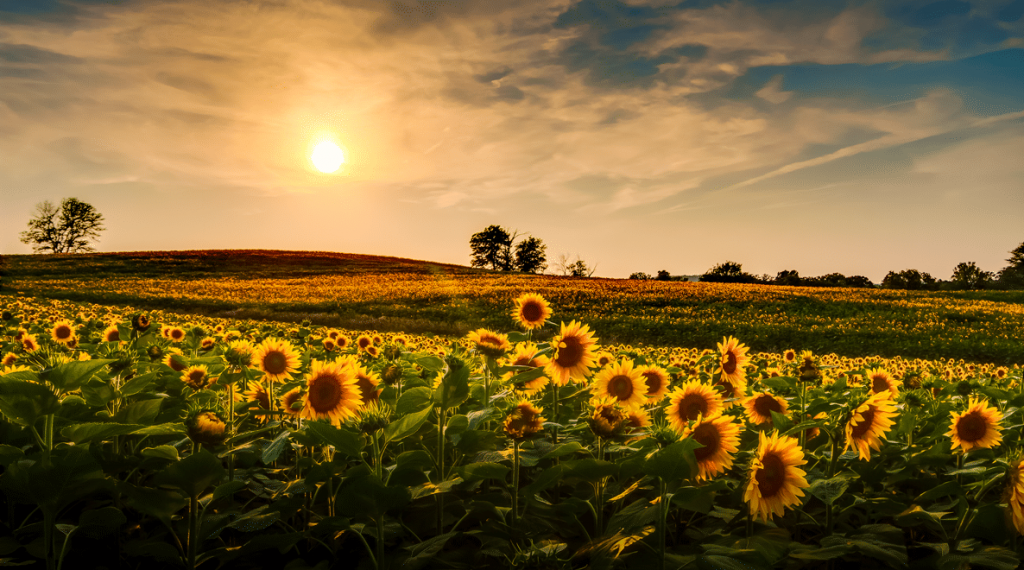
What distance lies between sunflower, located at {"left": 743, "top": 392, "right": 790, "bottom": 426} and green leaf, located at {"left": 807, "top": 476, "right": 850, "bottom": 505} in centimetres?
62

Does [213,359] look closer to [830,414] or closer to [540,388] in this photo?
[540,388]

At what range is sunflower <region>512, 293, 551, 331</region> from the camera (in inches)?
135

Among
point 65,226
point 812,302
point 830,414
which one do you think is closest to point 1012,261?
point 812,302

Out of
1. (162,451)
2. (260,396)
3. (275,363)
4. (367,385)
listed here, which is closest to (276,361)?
(275,363)

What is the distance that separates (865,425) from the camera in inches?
86.4

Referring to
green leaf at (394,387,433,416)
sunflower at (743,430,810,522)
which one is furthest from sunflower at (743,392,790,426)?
green leaf at (394,387,433,416)

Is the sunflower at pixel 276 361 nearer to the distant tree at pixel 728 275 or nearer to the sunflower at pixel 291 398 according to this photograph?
the sunflower at pixel 291 398

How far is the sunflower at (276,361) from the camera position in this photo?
2.88m

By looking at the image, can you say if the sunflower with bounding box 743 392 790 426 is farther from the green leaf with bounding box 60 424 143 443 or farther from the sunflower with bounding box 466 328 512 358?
the green leaf with bounding box 60 424 143 443

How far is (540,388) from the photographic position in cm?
283

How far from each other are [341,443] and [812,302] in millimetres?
36098

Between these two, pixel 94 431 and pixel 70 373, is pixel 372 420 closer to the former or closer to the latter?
pixel 94 431

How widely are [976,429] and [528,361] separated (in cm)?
192

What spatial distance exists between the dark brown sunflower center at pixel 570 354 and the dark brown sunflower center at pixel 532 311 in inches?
23.3
